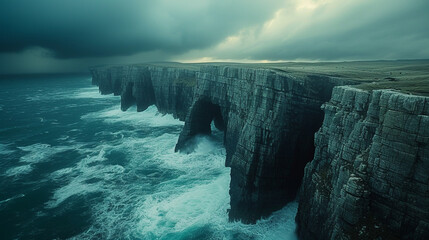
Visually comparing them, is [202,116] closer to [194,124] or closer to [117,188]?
[194,124]

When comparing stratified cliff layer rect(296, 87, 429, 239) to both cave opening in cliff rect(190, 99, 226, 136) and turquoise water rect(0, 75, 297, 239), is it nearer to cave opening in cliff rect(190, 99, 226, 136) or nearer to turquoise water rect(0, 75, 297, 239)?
turquoise water rect(0, 75, 297, 239)

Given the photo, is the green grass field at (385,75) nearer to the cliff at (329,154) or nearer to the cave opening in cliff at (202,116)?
the cliff at (329,154)

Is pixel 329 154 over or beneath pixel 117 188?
over

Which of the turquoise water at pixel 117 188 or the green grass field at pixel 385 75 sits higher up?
the green grass field at pixel 385 75

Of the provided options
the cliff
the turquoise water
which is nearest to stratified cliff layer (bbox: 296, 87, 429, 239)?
the cliff

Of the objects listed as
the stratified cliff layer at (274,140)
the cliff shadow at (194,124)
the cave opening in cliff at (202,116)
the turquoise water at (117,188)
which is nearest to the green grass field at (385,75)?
the stratified cliff layer at (274,140)

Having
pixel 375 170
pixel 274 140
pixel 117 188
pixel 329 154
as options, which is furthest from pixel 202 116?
pixel 375 170
